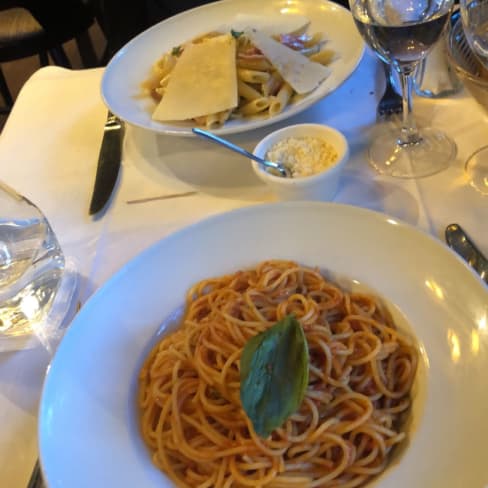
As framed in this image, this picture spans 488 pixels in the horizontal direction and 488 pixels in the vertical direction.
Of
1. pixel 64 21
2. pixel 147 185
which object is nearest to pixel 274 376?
pixel 147 185

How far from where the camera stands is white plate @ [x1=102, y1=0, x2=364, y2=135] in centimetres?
122

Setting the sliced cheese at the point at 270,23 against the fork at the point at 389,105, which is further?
the sliced cheese at the point at 270,23

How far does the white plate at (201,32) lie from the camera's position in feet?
3.99

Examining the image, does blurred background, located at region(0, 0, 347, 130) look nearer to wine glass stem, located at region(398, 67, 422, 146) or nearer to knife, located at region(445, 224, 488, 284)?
wine glass stem, located at region(398, 67, 422, 146)

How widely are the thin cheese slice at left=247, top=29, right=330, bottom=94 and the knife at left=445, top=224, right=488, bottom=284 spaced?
0.48 meters

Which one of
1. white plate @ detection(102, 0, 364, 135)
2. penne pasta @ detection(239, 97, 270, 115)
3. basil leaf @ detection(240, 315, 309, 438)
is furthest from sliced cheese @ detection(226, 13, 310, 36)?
basil leaf @ detection(240, 315, 309, 438)

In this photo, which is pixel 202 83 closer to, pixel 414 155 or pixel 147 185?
pixel 147 185

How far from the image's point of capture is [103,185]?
48.0 inches

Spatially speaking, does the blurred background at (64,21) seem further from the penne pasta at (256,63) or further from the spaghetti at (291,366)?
the spaghetti at (291,366)

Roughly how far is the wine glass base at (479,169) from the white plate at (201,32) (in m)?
0.31

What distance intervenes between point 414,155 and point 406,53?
209 millimetres

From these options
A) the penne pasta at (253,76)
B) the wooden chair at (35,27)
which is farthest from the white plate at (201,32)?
the wooden chair at (35,27)

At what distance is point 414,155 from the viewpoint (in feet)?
3.59

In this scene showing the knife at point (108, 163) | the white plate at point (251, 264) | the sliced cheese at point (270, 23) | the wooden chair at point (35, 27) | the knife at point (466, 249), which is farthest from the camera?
the wooden chair at point (35, 27)
